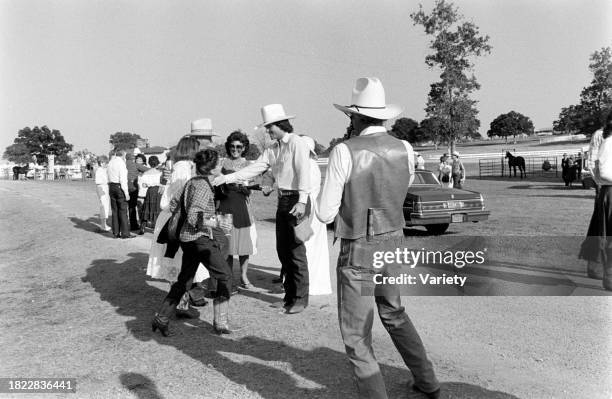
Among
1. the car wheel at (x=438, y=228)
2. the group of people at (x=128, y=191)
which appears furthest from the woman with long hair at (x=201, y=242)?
the car wheel at (x=438, y=228)

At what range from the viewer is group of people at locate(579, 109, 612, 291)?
6508 mm

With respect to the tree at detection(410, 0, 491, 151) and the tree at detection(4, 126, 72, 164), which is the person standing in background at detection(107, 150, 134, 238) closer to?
the tree at detection(410, 0, 491, 151)

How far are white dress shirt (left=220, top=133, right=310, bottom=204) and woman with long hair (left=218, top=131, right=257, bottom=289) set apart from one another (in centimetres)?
55

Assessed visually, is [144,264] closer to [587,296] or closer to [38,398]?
[38,398]

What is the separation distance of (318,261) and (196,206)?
1948mm

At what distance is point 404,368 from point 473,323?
1433 mm

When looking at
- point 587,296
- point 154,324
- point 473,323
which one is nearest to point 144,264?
point 154,324

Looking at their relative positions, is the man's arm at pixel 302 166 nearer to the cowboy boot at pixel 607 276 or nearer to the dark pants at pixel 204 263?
the dark pants at pixel 204 263

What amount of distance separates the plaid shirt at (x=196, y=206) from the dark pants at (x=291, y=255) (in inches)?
39.4

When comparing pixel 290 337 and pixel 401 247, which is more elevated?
pixel 401 247

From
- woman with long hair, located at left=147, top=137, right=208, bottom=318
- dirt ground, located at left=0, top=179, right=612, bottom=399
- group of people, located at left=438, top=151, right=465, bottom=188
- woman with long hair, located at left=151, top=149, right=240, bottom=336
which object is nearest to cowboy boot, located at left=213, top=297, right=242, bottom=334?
woman with long hair, located at left=151, top=149, right=240, bottom=336

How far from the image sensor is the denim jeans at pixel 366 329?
339 centimetres

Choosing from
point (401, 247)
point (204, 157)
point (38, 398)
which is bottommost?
point (38, 398)

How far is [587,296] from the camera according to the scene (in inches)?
249
